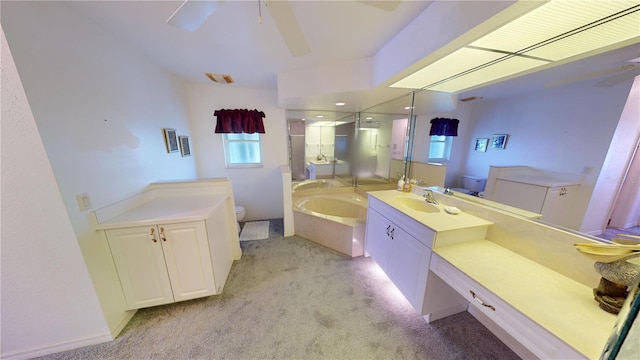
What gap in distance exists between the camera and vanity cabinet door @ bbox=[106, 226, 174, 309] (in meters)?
1.42

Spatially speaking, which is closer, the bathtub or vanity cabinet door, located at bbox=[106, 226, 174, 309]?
vanity cabinet door, located at bbox=[106, 226, 174, 309]

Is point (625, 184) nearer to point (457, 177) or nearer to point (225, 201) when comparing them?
point (457, 177)

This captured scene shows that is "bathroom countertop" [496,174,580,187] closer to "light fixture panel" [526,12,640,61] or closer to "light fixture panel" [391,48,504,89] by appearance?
"light fixture panel" [526,12,640,61]

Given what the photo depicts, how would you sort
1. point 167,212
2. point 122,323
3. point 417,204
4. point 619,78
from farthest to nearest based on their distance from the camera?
point 417,204 < point 167,212 < point 122,323 < point 619,78

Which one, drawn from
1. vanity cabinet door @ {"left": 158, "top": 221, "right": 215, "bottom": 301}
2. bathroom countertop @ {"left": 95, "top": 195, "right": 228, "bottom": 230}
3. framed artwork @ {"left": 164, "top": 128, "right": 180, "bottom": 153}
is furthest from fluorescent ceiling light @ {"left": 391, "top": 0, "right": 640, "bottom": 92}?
framed artwork @ {"left": 164, "top": 128, "right": 180, "bottom": 153}

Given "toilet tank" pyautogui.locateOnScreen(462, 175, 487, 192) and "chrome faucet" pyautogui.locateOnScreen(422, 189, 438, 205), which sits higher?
"toilet tank" pyautogui.locateOnScreen(462, 175, 487, 192)

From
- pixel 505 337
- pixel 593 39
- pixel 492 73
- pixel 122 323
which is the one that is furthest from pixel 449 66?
pixel 122 323

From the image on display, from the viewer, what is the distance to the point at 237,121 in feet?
9.73

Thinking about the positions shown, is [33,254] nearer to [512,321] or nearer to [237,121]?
[237,121]

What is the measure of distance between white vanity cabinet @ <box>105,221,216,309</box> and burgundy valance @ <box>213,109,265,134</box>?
1895mm

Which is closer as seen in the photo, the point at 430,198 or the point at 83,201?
the point at 83,201

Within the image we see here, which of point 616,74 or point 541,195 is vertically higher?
point 616,74

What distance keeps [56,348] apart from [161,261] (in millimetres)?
787

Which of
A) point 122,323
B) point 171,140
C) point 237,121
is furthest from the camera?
point 237,121
